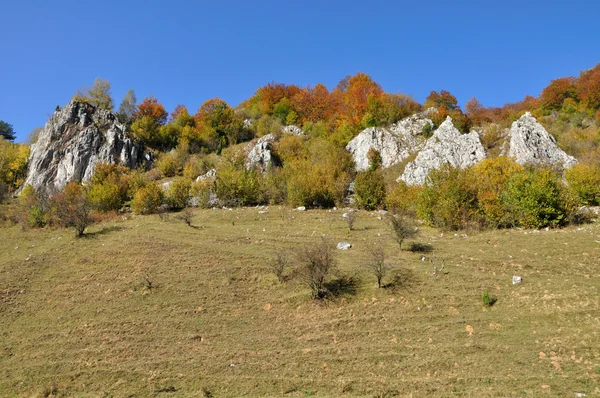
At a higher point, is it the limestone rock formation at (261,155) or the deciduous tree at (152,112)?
the deciduous tree at (152,112)

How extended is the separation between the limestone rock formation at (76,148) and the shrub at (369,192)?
168 ft

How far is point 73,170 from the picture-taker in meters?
65.2

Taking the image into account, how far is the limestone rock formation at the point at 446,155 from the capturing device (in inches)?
1975

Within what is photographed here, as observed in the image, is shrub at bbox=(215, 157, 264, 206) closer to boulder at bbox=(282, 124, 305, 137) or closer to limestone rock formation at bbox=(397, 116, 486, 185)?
limestone rock formation at bbox=(397, 116, 486, 185)

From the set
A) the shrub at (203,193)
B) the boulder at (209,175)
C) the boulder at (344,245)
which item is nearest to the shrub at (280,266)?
the boulder at (344,245)

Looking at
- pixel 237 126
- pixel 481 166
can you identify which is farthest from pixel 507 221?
pixel 237 126

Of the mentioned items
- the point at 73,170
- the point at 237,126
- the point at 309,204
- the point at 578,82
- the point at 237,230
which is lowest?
the point at 237,230

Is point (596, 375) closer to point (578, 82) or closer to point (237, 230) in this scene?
point (237, 230)

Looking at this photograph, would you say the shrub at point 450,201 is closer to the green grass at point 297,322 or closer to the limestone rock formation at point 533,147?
the green grass at point 297,322

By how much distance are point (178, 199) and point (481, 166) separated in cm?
4197

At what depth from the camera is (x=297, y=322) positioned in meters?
17.8

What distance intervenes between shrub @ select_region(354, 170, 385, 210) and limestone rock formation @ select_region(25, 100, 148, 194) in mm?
51241

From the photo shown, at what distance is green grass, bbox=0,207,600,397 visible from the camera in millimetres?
12891

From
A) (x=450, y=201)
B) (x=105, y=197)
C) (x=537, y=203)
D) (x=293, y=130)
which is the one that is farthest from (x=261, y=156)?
(x=537, y=203)
